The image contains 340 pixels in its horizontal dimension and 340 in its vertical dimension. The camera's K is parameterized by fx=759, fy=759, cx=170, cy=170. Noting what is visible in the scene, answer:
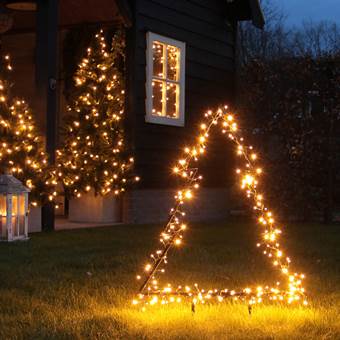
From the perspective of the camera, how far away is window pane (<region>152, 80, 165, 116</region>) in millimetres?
12188

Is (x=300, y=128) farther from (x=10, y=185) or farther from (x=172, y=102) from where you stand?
(x=10, y=185)

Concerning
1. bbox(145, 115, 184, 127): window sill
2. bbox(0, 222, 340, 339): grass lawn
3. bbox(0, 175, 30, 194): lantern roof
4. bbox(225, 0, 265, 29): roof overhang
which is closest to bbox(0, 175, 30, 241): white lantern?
bbox(0, 175, 30, 194): lantern roof

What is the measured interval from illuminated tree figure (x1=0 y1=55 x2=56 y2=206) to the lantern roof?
60 centimetres

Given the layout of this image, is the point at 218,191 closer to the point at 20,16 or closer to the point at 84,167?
the point at 84,167

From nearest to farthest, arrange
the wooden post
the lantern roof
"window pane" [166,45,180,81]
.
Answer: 1. the lantern roof
2. the wooden post
3. "window pane" [166,45,180,81]

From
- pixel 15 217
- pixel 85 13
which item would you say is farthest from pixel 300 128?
pixel 15 217

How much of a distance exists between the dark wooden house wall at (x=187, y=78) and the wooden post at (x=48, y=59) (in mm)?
1843

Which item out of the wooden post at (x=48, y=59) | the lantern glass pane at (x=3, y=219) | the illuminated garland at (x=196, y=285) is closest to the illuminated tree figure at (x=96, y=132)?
the wooden post at (x=48, y=59)

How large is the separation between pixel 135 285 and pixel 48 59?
4608 mm

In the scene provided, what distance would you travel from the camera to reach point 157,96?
40.1 feet

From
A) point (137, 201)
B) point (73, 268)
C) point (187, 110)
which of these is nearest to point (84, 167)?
point (137, 201)

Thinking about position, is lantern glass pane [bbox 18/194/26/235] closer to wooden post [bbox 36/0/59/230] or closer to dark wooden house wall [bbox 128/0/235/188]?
wooden post [bbox 36/0/59/230]

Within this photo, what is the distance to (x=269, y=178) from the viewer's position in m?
12.8

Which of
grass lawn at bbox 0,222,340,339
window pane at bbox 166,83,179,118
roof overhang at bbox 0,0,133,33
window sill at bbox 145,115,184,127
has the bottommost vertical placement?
grass lawn at bbox 0,222,340,339
